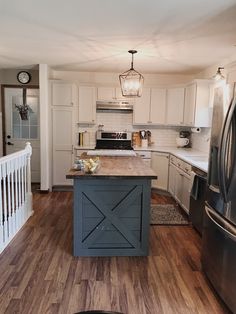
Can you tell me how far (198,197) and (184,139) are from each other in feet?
7.66

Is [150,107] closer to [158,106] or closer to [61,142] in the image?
[158,106]

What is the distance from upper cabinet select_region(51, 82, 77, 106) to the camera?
17.4 ft

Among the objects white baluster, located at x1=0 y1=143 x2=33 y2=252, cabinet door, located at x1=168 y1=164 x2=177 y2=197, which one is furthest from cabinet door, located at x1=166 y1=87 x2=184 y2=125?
white baluster, located at x1=0 y1=143 x2=33 y2=252

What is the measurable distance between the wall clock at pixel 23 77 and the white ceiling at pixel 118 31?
3.09ft

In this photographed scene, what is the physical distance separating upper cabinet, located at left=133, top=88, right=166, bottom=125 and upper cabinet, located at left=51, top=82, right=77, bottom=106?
1.32 meters

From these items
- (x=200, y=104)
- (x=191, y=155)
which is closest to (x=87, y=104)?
(x=200, y=104)

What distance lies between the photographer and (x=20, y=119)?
5.90 m

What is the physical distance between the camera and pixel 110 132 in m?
5.66

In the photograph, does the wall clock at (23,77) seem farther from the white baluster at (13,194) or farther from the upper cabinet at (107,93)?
the white baluster at (13,194)

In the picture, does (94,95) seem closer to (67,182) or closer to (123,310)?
(67,182)

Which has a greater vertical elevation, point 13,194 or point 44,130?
point 44,130

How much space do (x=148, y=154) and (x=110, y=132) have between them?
94cm

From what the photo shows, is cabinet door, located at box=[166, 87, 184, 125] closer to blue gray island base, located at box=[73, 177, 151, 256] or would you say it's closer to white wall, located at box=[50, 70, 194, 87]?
white wall, located at box=[50, 70, 194, 87]

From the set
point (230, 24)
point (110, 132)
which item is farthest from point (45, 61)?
point (230, 24)
